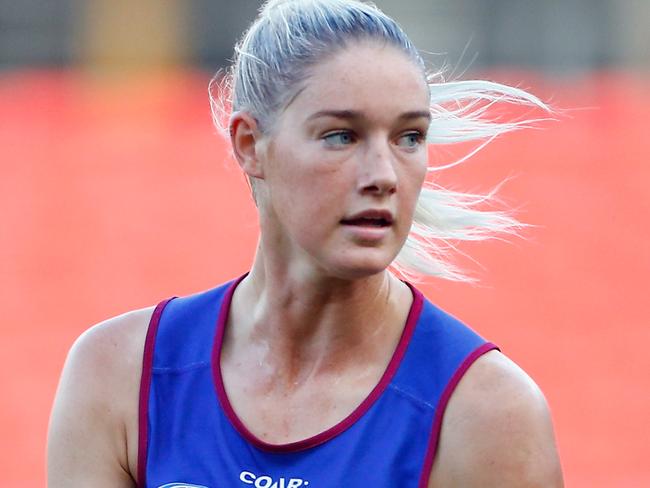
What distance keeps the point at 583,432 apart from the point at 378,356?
174 inches

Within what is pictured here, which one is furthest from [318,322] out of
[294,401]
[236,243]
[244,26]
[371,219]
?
A: [244,26]

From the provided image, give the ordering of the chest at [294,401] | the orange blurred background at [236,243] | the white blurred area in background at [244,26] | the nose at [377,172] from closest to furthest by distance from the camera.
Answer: the nose at [377,172] < the chest at [294,401] < the orange blurred background at [236,243] < the white blurred area in background at [244,26]

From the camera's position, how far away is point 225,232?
9.62m

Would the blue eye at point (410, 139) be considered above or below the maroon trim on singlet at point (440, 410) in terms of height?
above

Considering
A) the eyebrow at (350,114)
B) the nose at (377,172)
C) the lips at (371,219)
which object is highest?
the eyebrow at (350,114)

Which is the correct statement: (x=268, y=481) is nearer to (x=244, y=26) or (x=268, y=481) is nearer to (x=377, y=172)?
(x=377, y=172)

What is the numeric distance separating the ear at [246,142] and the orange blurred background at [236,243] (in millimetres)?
3551

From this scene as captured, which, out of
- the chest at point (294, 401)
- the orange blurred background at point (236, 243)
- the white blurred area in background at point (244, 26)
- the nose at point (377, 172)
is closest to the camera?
the nose at point (377, 172)

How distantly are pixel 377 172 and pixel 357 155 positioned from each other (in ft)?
0.14

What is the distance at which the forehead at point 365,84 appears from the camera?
6.88 ft

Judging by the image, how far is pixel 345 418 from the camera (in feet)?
7.19

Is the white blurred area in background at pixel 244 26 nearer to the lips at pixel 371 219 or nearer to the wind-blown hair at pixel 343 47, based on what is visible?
the wind-blown hair at pixel 343 47

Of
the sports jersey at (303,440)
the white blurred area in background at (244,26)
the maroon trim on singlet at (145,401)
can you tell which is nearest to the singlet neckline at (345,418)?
the sports jersey at (303,440)

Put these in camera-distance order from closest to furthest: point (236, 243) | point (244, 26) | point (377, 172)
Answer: point (377, 172) < point (236, 243) < point (244, 26)
